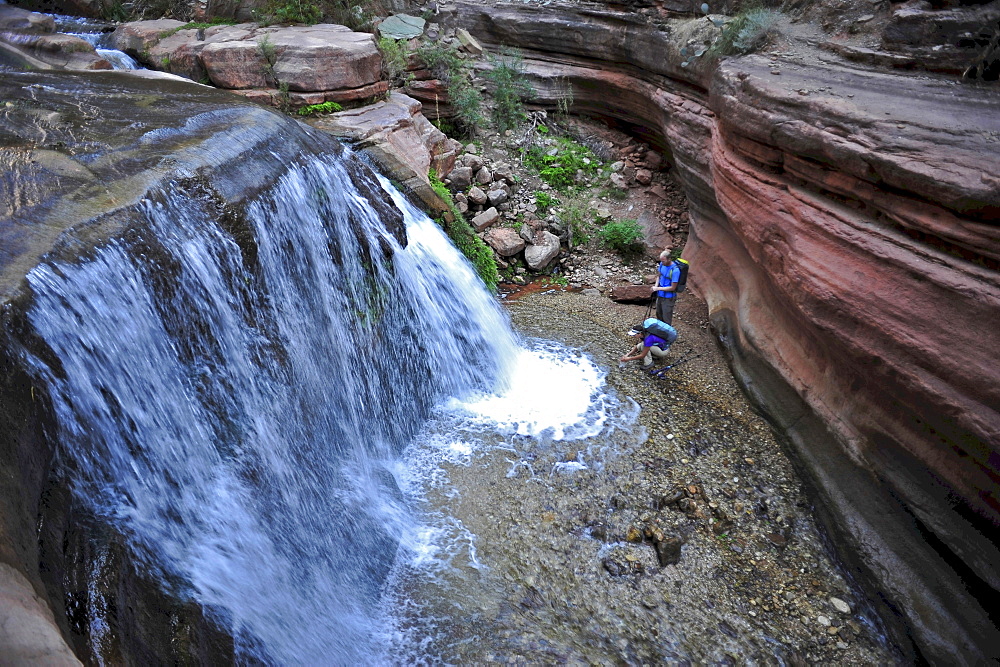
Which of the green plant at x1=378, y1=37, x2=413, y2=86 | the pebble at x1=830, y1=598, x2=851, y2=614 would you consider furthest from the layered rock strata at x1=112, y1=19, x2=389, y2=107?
the pebble at x1=830, y1=598, x2=851, y2=614

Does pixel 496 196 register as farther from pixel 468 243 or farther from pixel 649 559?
pixel 649 559

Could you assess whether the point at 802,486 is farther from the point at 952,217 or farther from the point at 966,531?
the point at 952,217

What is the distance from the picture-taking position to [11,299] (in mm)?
3129

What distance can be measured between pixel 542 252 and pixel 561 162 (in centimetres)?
286

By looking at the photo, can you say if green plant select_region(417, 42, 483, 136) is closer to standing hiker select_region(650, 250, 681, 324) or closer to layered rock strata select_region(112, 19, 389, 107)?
layered rock strata select_region(112, 19, 389, 107)

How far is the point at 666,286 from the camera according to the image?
7.29m

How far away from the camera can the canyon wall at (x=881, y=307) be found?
4.06 m

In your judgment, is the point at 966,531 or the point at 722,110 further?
the point at 722,110

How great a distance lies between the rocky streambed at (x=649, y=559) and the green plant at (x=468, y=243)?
10.1 ft

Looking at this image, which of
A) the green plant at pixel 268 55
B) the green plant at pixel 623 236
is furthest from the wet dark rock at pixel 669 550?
the green plant at pixel 268 55

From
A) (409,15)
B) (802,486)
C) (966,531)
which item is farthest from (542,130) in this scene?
(966,531)

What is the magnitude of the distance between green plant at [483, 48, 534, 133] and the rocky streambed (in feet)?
25.0

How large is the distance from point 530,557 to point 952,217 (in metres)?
4.02

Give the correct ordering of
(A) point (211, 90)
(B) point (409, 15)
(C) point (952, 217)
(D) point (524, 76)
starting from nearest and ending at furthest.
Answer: (C) point (952, 217), (A) point (211, 90), (B) point (409, 15), (D) point (524, 76)
